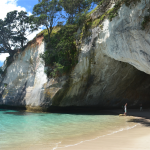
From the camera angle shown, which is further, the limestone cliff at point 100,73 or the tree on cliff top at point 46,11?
the tree on cliff top at point 46,11

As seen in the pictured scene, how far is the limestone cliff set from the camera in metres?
9.79

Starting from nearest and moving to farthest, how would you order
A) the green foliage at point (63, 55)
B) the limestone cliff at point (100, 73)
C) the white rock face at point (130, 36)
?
the white rock face at point (130, 36), the limestone cliff at point (100, 73), the green foliage at point (63, 55)

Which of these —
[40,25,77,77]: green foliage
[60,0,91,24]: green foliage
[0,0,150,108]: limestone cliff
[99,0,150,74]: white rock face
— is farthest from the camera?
[60,0,91,24]: green foliage

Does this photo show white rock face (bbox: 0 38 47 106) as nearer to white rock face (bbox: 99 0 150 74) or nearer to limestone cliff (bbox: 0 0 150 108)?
limestone cliff (bbox: 0 0 150 108)

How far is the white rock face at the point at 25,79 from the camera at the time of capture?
1823cm

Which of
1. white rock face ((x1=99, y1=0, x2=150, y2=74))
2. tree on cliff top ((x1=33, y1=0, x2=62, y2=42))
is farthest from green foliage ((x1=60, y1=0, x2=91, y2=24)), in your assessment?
white rock face ((x1=99, y1=0, x2=150, y2=74))

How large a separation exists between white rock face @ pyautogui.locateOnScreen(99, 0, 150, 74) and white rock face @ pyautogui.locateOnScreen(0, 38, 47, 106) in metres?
8.94

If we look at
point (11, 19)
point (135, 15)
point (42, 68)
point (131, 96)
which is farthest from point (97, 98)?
point (11, 19)

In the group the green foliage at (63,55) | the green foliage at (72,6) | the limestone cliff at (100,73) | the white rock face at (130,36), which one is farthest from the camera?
the green foliage at (72,6)

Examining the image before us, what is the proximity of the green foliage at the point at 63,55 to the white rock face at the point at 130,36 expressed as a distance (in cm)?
469

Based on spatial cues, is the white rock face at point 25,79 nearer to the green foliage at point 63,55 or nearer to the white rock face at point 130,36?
the green foliage at point 63,55

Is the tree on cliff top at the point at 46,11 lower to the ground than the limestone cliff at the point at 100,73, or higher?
higher

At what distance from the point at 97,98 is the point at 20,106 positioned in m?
9.82

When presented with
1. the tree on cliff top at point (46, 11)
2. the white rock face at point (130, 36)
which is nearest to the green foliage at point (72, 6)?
the tree on cliff top at point (46, 11)
